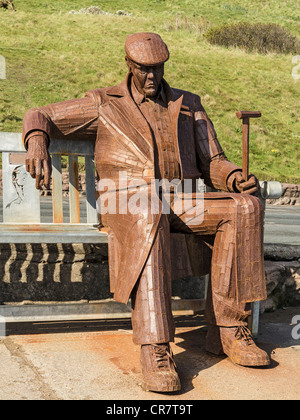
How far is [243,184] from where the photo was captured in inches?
129

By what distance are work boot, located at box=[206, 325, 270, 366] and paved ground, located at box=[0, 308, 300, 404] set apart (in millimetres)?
46

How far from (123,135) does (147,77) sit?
334 millimetres

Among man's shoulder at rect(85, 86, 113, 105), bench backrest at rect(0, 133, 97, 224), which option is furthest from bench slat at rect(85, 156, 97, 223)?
man's shoulder at rect(85, 86, 113, 105)

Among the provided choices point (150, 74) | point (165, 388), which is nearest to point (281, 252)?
point (150, 74)

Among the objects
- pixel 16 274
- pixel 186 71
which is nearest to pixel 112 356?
pixel 16 274

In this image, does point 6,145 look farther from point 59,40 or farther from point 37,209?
point 59,40

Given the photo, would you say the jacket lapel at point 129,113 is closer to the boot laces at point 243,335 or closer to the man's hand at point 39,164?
the man's hand at point 39,164

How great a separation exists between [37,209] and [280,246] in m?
1.77

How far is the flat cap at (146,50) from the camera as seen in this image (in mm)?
3193

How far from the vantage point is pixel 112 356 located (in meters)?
3.18

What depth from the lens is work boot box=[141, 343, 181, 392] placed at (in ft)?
8.57

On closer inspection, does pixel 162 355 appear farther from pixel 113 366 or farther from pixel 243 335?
pixel 243 335

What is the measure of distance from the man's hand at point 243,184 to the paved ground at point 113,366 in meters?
0.88

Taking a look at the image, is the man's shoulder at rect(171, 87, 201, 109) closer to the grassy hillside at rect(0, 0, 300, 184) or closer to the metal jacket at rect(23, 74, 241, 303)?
the metal jacket at rect(23, 74, 241, 303)
